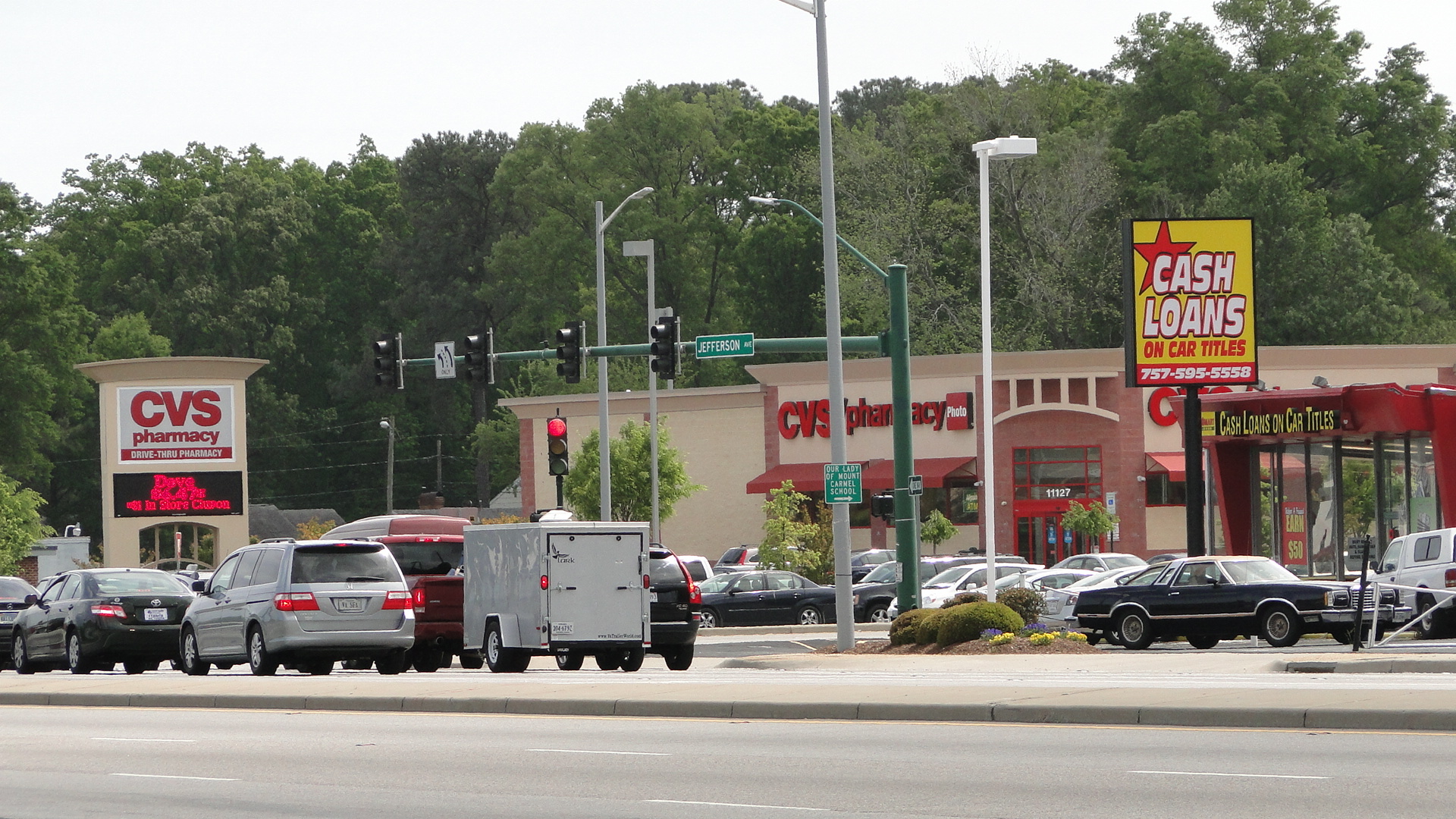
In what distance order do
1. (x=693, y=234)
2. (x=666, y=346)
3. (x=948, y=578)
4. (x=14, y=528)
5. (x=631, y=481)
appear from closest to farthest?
(x=666, y=346)
(x=948, y=578)
(x=631, y=481)
(x=14, y=528)
(x=693, y=234)

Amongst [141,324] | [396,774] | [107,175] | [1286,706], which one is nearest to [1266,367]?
[1286,706]

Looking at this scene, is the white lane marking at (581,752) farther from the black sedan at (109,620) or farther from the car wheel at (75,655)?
the car wheel at (75,655)

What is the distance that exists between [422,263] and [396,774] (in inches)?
3443

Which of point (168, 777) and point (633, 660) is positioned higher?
point (168, 777)

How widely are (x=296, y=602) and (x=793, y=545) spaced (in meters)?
22.8

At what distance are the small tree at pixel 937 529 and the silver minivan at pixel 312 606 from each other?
3214 cm

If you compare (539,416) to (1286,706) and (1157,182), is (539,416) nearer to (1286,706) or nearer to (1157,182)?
(1157,182)

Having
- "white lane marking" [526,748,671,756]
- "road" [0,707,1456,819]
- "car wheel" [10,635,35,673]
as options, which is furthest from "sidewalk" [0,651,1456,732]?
"white lane marking" [526,748,671,756]

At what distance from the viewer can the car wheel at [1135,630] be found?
29.0 metres

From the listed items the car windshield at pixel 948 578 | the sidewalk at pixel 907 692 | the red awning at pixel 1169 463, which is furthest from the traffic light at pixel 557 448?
the red awning at pixel 1169 463

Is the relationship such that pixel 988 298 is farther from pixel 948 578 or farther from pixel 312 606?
pixel 312 606

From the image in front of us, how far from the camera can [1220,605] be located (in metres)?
28.5

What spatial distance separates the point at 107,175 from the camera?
4099 inches

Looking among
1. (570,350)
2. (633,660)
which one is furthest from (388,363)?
(633,660)
